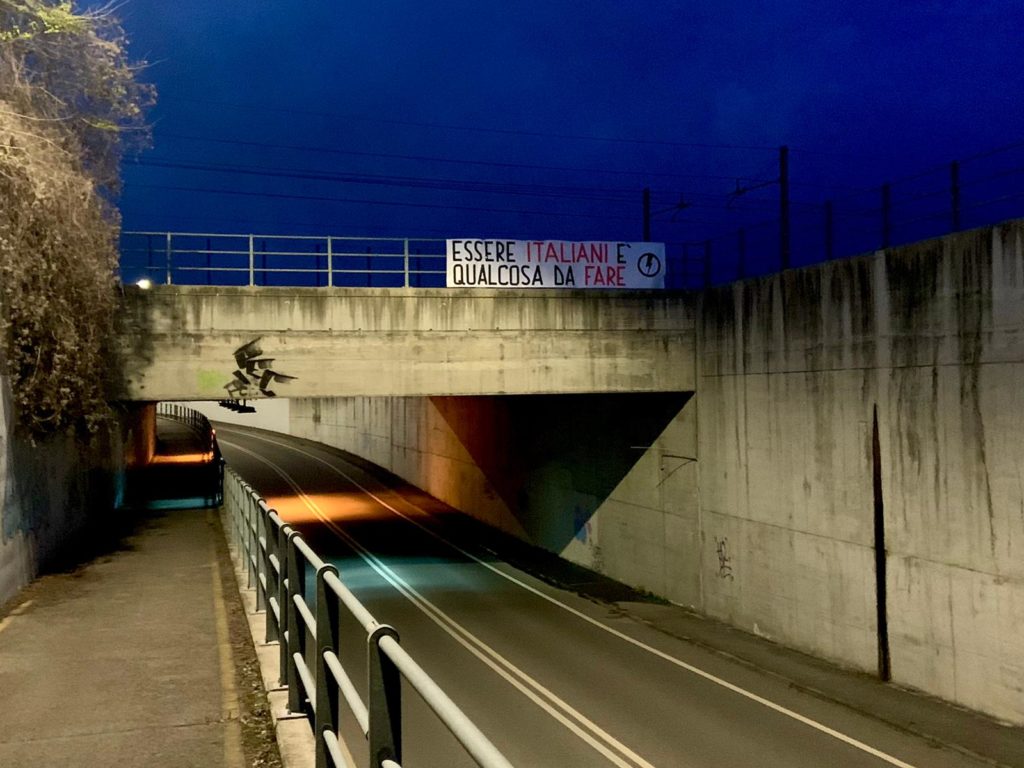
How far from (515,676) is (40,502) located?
8.41 metres

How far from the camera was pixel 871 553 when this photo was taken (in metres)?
15.0

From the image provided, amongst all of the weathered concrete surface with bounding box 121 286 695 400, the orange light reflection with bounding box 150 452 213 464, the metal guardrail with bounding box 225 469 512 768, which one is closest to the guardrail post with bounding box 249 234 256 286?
the weathered concrete surface with bounding box 121 286 695 400

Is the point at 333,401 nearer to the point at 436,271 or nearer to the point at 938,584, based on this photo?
the point at 436,271

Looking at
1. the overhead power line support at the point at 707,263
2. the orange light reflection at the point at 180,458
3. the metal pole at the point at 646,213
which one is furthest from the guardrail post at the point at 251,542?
the orange light reflection at the point at 180,458

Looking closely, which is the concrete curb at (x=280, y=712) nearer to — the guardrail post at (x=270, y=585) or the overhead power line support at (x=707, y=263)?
the guardrail post at (x=270, y=585)

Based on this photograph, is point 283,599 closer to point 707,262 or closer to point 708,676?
point 708,676

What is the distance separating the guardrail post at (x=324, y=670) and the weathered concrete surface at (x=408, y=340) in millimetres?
14423

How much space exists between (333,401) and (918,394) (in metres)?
55.7

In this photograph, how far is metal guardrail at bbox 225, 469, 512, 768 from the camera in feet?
8.00

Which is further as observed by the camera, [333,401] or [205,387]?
[333,401]

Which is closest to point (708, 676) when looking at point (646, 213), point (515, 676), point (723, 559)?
point (515, 676)

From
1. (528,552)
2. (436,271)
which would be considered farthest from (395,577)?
(436,271)

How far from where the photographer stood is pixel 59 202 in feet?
43.4

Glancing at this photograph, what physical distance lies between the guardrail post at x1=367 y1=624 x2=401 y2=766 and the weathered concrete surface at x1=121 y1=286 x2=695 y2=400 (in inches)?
626
